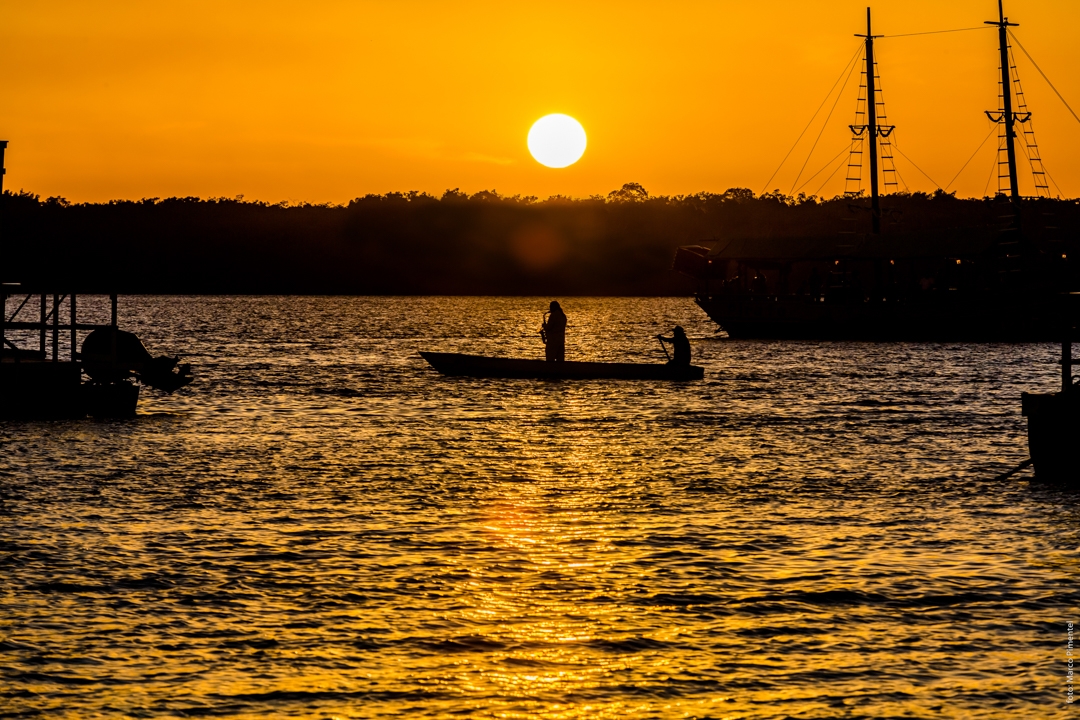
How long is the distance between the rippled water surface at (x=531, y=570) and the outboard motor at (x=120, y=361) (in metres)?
1.50

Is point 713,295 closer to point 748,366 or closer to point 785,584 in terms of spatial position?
point 748,366

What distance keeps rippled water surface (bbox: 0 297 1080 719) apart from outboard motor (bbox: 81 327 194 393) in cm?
150

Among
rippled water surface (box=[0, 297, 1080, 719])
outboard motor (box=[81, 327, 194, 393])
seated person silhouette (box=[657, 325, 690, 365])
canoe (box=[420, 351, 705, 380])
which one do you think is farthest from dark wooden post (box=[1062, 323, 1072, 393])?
canoe (box=[420, 351, 705, 380])

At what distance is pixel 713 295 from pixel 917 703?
73.2m

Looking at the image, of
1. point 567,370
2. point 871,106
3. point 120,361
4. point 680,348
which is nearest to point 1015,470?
point 120,361

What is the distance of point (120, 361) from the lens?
3153 cm

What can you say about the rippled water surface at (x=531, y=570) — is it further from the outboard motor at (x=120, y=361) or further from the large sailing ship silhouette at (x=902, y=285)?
the large sailing ship silhouette at (x=902, y=285)

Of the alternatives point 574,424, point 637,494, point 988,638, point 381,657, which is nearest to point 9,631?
point 381,657

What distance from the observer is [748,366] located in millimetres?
57500

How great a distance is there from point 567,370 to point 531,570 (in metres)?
28.2

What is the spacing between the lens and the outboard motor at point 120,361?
3091 centimetres

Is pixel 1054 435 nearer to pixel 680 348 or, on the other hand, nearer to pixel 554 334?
pixel 554 334

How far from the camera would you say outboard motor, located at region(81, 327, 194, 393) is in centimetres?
3091

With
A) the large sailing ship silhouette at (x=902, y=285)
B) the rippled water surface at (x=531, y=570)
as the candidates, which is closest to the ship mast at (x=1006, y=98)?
the large sailing ship silhouette at (x=902, y=285)
